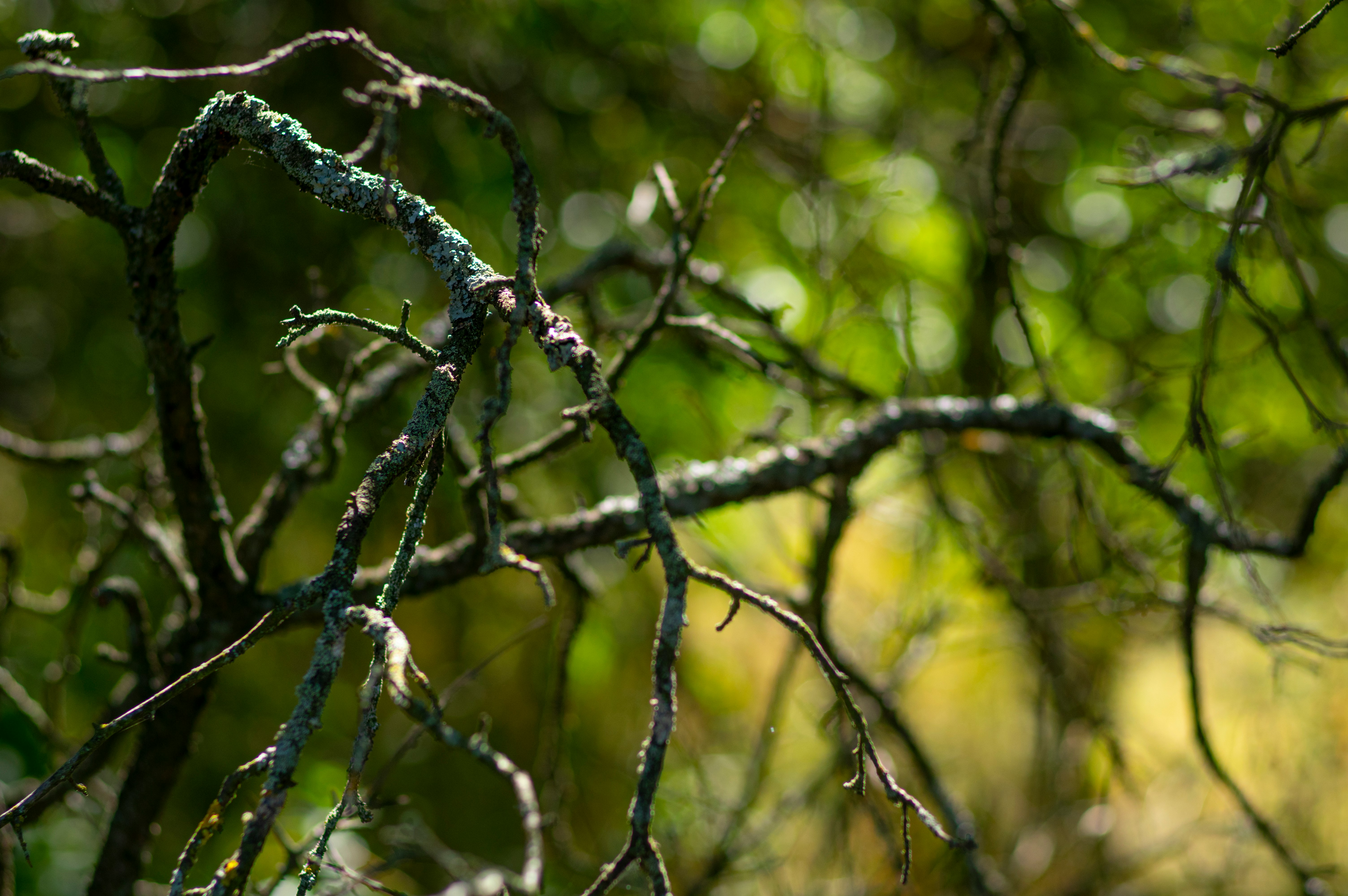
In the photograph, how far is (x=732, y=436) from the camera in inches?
107

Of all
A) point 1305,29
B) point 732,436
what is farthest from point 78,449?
point 1305,29

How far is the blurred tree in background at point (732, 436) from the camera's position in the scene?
4.58 ft

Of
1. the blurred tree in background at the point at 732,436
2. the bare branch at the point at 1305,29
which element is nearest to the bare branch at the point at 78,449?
the blurred tree in background at the point at 732,436

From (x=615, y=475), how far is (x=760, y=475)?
1.56 meters

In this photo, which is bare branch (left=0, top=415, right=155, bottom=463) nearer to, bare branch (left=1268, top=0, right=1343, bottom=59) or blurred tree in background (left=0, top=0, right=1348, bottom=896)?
blurred tree in background (left=0, top=0, right=1348, bottom=896)

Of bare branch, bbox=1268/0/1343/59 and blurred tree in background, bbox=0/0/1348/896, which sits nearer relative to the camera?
bare branch, bbox=1268/0/1343/59

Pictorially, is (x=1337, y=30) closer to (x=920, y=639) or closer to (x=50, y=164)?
(x=920, y=639)

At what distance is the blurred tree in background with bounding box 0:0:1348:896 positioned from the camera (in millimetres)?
1396

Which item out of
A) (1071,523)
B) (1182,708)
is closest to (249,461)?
(1071,523)

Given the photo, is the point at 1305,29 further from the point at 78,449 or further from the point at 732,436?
the point at 732,436

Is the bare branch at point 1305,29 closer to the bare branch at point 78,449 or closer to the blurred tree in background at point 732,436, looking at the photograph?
Answer: the blurred tree in background at point 732,436

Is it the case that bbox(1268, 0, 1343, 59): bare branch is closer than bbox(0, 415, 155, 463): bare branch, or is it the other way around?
bbox(1268, 0, 1343, 59): bare branch

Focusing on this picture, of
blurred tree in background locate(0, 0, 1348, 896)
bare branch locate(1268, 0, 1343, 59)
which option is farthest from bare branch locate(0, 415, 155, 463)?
bare branch locate(1268, 0, 1343, 59)

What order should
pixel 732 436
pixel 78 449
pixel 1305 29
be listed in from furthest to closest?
pixel 732 436 < pixel 78 449 < pixel 1305 29
